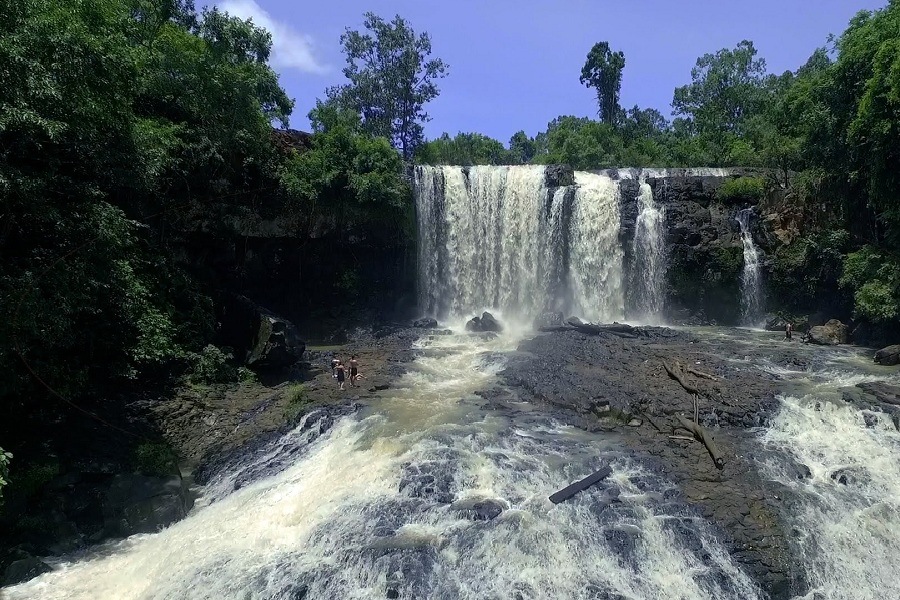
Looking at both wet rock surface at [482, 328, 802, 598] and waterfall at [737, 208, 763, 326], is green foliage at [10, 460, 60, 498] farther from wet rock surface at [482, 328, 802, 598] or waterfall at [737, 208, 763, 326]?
waterfall at [737, 208, 763, 326]

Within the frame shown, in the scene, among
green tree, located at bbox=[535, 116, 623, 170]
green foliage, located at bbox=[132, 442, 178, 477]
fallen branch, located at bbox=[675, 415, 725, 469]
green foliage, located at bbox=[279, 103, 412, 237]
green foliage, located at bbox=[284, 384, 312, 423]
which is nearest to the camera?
fallen branch, located at bbox=[675, 415, 725, 469]

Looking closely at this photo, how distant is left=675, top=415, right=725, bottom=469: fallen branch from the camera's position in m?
9.76

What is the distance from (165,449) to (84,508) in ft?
7.14

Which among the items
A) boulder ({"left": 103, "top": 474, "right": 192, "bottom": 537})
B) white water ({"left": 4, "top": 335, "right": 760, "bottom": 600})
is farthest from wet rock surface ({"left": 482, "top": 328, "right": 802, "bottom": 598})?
boulder ({"left": 103, "top": 474, "right": 192, "bottom": 537})

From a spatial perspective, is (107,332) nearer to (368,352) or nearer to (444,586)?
(368,352)

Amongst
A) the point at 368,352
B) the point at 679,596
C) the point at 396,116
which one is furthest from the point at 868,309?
the point at 396,116

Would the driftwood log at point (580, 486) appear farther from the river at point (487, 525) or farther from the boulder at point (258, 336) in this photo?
the boulder at point (258, 336)

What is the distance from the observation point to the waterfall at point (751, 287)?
2308 centimetres

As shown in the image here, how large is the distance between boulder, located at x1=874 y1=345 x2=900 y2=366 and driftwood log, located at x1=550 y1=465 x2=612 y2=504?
35.6 ft

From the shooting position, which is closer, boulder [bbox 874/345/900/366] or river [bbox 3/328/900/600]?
river [bbox 3/328/900/600]

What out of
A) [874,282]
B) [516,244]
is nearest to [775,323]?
[874,282]

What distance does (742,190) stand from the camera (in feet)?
78.5

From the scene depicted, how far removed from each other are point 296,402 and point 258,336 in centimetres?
353

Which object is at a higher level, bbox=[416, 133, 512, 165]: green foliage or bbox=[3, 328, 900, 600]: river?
bbox=[416, 133, 512, 165]: green foliage
